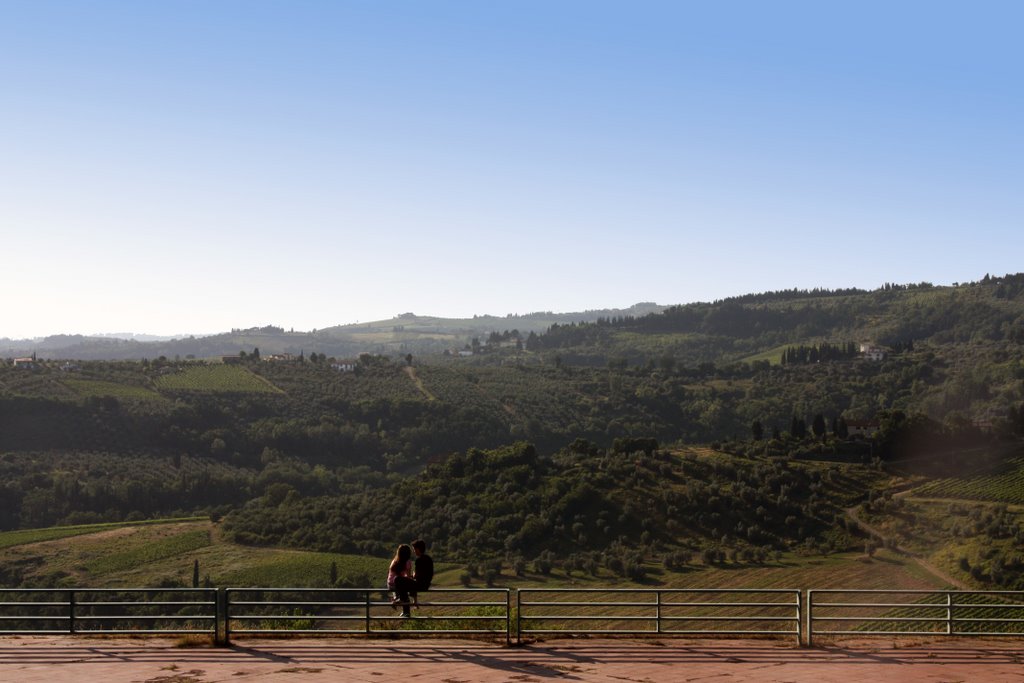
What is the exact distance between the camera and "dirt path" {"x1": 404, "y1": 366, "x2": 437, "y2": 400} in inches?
4599

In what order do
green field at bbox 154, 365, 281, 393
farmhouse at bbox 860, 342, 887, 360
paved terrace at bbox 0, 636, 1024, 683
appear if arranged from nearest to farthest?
paved terrace at bbox 0, 636, 1024, 683 → green field at bbox 154, 365, 281, 393 → farmhouse at bbox 860, 342, 887, 360

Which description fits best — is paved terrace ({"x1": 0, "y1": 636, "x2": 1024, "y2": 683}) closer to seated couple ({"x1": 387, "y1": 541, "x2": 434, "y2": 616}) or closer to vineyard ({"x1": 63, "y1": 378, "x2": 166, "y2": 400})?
seated couple ({"x1": 387, "y1": 541, "x2": 434, "y2": 616})

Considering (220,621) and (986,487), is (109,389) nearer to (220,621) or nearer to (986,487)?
(986,487)

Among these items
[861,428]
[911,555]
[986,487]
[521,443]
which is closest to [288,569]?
[521,443]

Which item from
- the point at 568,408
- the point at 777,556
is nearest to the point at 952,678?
the point at 777,556

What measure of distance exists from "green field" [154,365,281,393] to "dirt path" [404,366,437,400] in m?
17.4

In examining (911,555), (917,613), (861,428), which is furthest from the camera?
(861,428)

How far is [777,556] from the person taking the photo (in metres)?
52.2

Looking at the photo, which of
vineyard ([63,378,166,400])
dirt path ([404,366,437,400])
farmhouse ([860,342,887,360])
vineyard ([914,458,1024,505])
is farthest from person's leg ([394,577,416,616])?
farmhouse ([860,342,887,360])

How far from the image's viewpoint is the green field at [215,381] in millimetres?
105438

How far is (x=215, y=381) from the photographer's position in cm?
11106

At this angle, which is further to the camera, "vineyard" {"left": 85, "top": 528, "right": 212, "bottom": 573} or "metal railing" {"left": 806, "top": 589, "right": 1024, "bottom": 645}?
"vineyard" {"left": 85, "top": 528, "right": 212, "bottom": 573}

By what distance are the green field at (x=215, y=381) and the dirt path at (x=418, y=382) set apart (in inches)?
685

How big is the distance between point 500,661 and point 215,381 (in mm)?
102927
